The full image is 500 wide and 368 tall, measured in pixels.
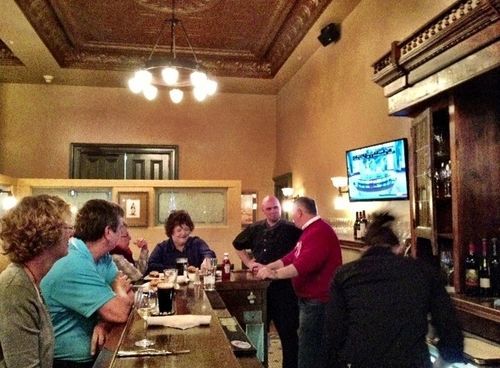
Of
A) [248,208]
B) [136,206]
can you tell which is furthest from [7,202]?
[248,208]

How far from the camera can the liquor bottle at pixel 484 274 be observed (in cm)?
268

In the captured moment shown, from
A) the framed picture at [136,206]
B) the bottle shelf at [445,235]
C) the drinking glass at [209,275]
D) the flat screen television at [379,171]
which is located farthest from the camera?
the framed picture at [136,206]

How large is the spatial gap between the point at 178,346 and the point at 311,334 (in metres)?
2.19

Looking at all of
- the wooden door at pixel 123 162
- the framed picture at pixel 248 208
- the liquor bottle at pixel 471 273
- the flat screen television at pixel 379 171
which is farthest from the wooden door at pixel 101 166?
the liquor bottle at pixel 471 273

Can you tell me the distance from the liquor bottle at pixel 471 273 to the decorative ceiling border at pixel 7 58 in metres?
6.57

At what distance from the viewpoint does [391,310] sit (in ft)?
6.89

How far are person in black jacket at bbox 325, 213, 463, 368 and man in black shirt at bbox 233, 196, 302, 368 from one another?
6.12 ft

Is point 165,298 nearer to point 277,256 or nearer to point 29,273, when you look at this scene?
point 29,273

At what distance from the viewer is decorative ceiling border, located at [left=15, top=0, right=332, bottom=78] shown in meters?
5.61

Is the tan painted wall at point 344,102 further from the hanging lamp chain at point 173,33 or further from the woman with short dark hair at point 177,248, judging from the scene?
the woman with short dark hair at point 177,248

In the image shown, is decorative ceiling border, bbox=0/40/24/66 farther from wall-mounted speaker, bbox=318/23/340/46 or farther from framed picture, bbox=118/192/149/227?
wall-mounted speaker, bbox=318/23/340/46

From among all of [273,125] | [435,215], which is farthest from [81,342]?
[273,125]

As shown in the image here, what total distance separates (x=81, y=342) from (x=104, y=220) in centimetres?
57

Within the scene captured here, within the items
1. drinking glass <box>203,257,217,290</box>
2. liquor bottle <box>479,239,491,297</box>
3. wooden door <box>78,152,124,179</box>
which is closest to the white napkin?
drinking glass <box>203,257,217,290</box>
